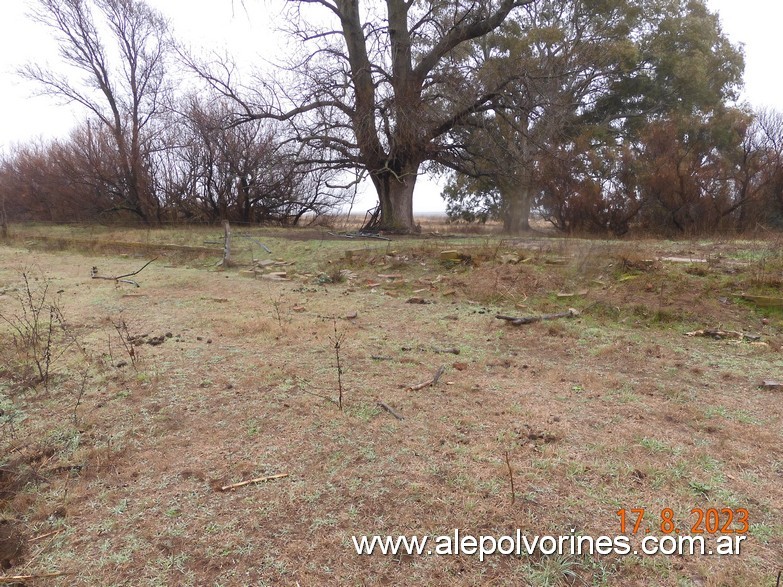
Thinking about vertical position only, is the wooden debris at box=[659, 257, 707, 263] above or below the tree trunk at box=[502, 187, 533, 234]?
below

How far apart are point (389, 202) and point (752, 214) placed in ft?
36.6

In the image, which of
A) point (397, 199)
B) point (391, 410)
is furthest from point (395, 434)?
point (397, 199)

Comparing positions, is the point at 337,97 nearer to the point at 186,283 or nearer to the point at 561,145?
the point at 186,283

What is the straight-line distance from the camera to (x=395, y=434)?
2.96 meters

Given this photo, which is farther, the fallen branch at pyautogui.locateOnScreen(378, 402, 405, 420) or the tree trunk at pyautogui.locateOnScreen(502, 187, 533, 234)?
the tree trunk at pyautogui.locateOnScreen(502, 187, 533, 234)

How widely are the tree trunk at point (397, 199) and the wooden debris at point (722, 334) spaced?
31.4 ft

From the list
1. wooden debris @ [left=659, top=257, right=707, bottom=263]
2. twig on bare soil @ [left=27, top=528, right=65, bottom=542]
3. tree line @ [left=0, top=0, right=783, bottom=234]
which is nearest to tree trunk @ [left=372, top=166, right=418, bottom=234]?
tree line @ [left=0, top=0, right=783, bottom=234]

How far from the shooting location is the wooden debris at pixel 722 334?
5.04m

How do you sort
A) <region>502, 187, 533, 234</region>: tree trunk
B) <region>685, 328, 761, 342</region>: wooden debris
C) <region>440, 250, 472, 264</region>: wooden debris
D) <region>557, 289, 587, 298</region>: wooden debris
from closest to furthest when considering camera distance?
1. <region>685, 328, 761, 342</region>: wooden debris
2. <region>557, 289, 587, 298</region>: wooden debris
3. <region>440, 250, 472, 264</region>: wooden debris
4. <region>502, 187, 533, 234</region>: tree trunk

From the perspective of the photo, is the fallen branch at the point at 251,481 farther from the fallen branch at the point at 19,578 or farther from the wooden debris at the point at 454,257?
the wooden debris at the point at 454,257
